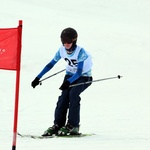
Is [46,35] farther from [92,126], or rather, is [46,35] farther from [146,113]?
[92,126]

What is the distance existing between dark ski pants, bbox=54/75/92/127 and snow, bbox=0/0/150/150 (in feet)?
1.39

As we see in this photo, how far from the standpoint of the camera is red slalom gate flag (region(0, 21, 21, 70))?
5.71m

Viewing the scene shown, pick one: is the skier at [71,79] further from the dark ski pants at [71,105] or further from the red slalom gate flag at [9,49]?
the red slalom gate flag at [9,49]

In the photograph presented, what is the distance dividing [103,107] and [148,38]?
11.6m

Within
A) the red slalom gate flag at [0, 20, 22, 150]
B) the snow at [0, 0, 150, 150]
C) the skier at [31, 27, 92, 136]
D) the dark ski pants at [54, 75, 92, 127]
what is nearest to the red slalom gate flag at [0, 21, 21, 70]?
the red slalom gate flag at [0, 20, 22, 150]

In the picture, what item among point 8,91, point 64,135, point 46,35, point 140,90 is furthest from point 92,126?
point 46,35

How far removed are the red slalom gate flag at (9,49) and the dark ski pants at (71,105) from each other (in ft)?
6.15

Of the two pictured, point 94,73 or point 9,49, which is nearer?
point 9,49

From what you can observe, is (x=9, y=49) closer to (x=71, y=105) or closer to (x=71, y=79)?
(x=71, y=79)

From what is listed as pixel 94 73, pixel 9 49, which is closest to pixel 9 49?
pixel 9 49

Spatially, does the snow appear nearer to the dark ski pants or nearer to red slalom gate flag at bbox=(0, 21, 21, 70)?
the dark ski pants

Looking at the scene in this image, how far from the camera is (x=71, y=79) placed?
7281 mm

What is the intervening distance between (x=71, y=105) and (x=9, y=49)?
203cm

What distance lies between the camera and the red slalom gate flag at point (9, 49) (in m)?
5.71
